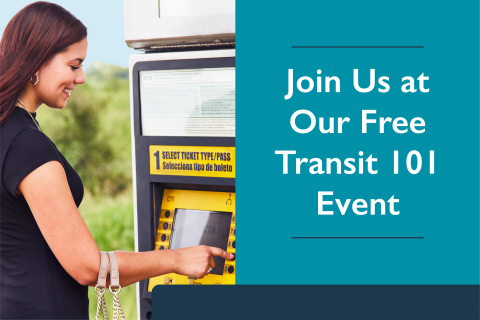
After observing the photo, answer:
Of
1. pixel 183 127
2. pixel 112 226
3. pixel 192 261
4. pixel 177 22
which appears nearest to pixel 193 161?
pixel 183 127

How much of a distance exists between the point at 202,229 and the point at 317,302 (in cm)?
61

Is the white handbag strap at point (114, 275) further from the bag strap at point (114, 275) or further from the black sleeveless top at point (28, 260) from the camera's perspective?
the black sleeveless top at point (28, 260)

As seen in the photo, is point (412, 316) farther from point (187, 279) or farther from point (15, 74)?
point (15, 74)

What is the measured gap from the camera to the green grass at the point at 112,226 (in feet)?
14.0

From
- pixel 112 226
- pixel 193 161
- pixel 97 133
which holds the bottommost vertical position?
pixel 112 226

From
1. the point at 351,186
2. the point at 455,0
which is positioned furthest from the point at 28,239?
the point at 455,0

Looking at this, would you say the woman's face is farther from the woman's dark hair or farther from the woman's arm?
the woman's arm

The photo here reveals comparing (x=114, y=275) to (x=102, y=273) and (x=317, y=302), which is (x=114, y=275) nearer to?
(x=102, y=273)

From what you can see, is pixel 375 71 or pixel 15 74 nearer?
pixel 15 74

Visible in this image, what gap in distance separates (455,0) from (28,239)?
1.53 metres

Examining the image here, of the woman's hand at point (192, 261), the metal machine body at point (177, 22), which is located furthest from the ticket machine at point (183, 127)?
the woman's hand at point (192, 261)

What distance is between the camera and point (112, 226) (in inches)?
210

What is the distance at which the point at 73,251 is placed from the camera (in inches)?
48.5

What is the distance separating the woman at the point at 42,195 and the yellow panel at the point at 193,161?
1.21 ft
